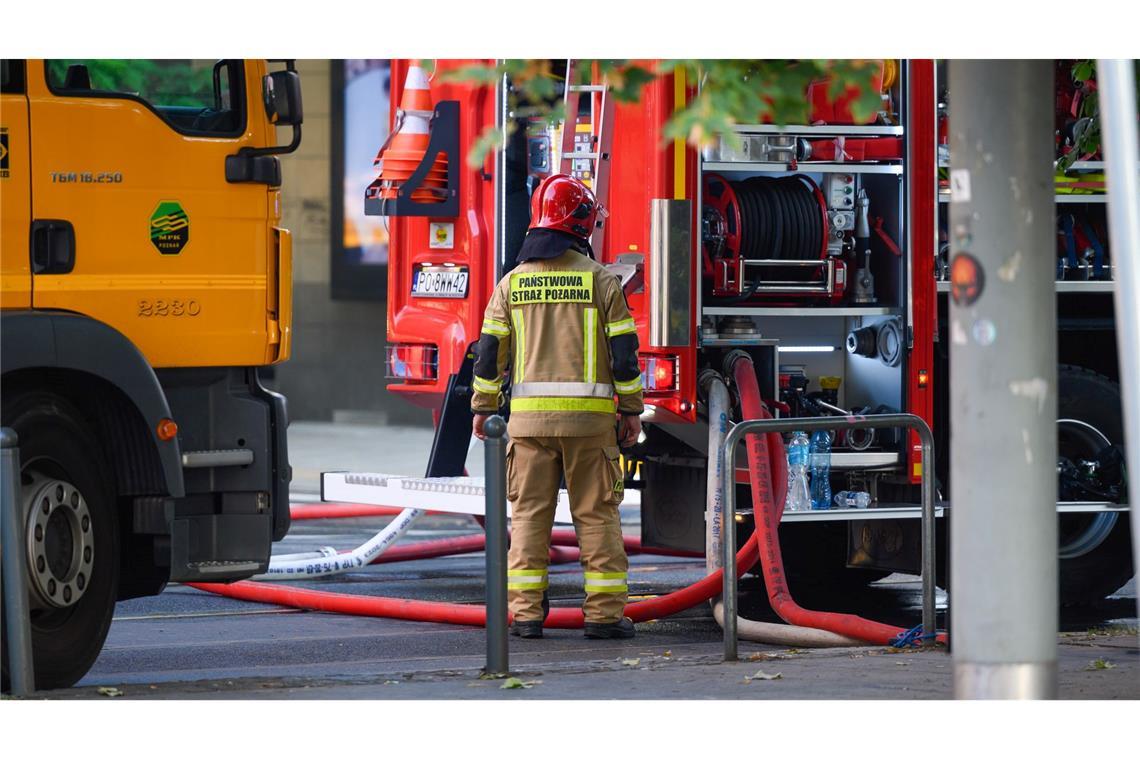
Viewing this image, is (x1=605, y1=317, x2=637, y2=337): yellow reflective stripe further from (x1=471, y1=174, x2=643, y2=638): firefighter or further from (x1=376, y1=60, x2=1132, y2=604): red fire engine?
(x1=376, y1=60, x2=1132, y2=604): red fire engine

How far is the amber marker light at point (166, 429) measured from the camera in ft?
21.3

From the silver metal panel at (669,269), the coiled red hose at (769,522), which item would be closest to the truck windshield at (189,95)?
the silver metal panel at (669,269)

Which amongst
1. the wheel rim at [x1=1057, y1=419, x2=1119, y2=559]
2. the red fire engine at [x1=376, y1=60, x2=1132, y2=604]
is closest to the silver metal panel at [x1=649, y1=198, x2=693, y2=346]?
the red fire engine at [x1=376, y1=60, x2=1132, y2=604]

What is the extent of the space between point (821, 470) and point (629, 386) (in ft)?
4.00

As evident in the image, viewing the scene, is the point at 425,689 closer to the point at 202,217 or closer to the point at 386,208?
the point at 202,217

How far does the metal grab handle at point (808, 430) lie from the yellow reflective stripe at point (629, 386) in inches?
19.8

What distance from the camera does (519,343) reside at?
7676 millimetres

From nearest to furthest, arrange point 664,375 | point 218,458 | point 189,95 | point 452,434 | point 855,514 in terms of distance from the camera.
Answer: point 218,458, point 189,95, point 664,375, point 855,514, point 452,434

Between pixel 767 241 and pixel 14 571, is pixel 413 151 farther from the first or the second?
pixel 14 571

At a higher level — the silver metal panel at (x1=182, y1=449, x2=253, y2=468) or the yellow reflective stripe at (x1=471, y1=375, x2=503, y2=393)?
the yellow reflective stripe at (x1=471, y1=375, x2=503, y2=393)

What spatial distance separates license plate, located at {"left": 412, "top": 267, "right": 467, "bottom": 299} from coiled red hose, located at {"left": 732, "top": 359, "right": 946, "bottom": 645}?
1631 millimetres

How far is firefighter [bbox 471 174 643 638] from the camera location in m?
7.58

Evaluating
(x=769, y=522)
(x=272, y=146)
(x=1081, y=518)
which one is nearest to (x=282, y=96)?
(x=272, y=146)

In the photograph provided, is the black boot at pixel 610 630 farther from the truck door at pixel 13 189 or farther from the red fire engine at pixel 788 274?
the truck door at pixel 13 189
